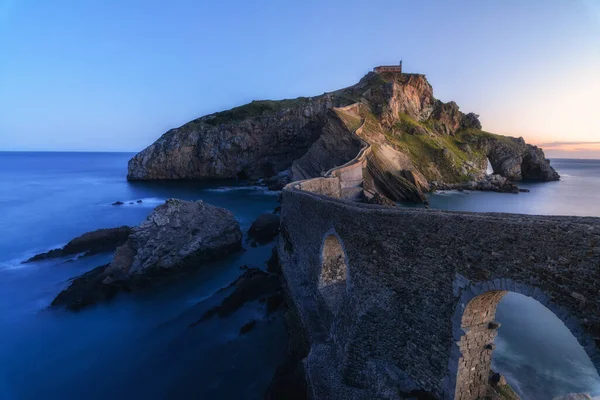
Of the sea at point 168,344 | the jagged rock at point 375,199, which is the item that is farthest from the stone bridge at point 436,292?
the jagged rock at point 375,199

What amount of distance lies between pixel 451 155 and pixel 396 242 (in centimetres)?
5937

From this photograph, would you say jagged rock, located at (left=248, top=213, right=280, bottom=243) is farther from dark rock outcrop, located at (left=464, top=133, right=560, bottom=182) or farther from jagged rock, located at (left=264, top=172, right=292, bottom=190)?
dark rock outcrop, located at (left=464, top=133, right=560, bottom=182)

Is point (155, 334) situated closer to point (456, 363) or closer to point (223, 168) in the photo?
point (456, 363)

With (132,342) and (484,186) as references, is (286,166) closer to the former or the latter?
(484,186)

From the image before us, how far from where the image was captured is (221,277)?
23.7m

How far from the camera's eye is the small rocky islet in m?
21.3

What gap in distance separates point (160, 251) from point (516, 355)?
21.9 metres

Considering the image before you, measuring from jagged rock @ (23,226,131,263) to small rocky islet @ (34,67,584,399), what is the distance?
9 cm

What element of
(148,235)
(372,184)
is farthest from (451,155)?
(148,235)

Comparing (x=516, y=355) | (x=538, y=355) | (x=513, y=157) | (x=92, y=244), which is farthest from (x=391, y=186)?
(x=513, y=157)

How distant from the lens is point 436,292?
8.22m

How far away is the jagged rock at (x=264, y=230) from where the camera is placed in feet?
101

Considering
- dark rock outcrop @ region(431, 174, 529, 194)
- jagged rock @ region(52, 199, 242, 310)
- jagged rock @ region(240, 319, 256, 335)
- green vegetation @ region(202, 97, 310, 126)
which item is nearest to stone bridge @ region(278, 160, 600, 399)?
jagged rock @ region(240, 319, 256, 335)

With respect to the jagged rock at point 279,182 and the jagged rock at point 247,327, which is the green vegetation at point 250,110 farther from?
the jagged rock at point 247,327
